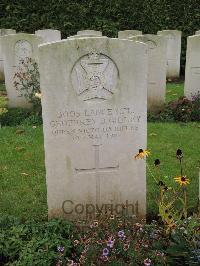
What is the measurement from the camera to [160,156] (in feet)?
20.2

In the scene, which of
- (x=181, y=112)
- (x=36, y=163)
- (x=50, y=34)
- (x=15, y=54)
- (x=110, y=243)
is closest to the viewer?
(x=110, y=243)

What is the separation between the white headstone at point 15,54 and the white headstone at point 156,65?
6.87 ft

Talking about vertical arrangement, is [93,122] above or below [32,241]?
above

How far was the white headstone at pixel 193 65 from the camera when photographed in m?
8.46

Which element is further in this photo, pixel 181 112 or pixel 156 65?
pixel 156 65

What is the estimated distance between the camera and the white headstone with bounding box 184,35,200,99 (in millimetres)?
8461

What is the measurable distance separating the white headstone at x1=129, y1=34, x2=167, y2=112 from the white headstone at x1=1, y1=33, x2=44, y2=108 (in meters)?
2.09

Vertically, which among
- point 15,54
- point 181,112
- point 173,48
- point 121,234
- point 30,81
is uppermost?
point 173,48

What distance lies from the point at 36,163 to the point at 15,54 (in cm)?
358

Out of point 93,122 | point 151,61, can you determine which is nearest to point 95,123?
point 93,122

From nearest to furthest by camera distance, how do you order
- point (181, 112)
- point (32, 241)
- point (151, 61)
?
point (32, 241) < point (181, 112) < point (151, 61)

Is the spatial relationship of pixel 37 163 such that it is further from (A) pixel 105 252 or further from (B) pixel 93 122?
(A) pixel 105 252

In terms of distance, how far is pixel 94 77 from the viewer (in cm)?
399

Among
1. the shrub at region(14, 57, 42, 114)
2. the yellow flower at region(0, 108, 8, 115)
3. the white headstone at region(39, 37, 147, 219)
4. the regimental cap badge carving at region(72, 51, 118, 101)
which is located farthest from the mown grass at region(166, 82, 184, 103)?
the regimental cap badge carving at region(72, 51, 118, 101)
